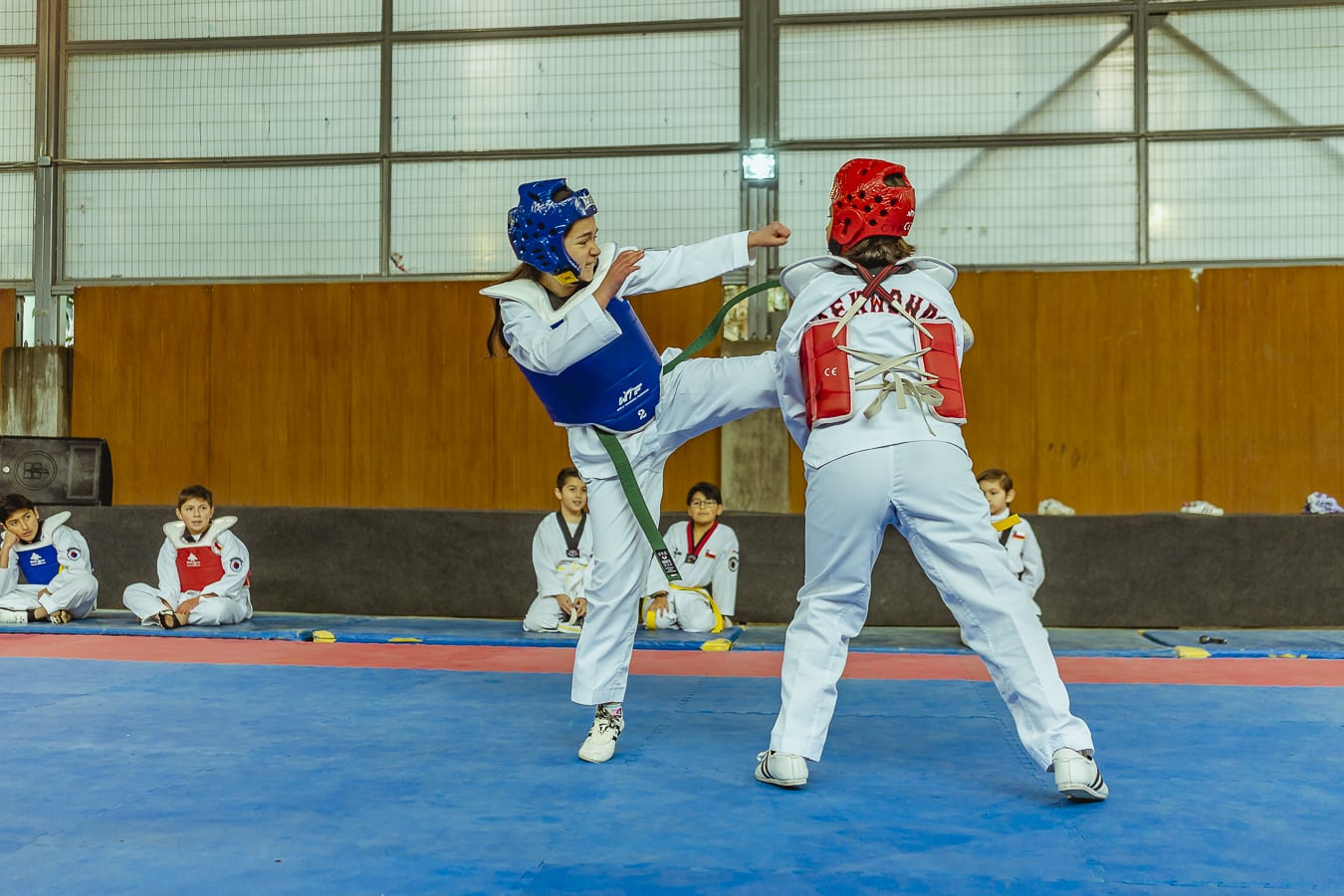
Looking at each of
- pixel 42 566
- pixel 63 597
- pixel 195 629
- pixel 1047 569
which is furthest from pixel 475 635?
pixel 1047 569

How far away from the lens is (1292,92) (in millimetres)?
9039

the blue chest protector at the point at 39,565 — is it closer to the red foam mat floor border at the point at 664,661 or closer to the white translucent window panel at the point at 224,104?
the red foam mat floor border at the point at 664,661

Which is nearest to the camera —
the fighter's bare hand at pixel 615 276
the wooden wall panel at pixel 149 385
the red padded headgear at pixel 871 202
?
the red padded headgear at pixel 871 202

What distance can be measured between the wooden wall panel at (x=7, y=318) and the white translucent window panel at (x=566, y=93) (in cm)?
357

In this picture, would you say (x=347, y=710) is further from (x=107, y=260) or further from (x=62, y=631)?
(x=107, y=260)

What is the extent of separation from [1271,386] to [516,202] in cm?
600

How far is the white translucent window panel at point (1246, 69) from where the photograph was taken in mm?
9016

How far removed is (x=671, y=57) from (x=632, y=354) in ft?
21.4

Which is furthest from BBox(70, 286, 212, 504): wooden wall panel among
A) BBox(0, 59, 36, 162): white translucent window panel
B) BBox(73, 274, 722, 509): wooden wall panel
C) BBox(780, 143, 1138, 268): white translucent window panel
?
BBox(780, 143, 1138, 268): white translucent window panel

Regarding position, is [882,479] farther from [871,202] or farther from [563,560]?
[563,560]

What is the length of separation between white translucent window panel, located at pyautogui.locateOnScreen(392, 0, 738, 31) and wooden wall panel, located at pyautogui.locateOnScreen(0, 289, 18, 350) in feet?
A: 13.2

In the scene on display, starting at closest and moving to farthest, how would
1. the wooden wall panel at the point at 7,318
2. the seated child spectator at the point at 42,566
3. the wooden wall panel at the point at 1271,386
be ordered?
the seated child spectator at the point at 42,566, the wooden wall panel at the point at 1271,386, the wooden wall panel at the point at 7,318

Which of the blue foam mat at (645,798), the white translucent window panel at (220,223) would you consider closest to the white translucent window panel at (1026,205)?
the white translucent window panel at (220,223)

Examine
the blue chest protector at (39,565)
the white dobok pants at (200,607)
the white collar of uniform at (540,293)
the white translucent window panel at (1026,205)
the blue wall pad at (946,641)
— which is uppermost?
the white translucent window panel at (1026,205)
